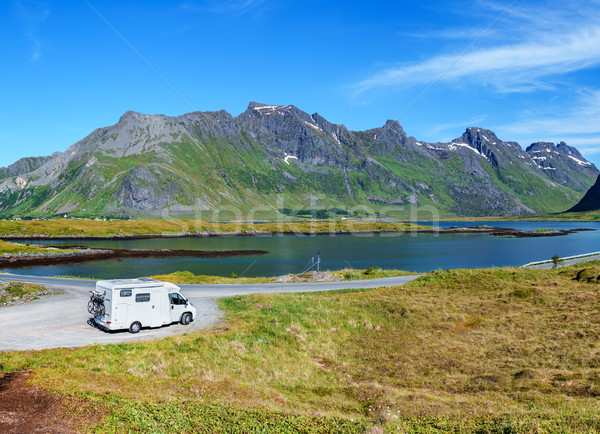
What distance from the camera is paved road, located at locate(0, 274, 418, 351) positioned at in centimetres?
2514

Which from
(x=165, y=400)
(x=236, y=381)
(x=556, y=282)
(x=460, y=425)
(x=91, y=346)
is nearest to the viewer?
(x=460, y=425)

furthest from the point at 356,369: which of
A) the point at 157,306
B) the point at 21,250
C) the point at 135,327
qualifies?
the point at 21,250

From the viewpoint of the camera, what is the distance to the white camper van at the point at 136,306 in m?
27.0

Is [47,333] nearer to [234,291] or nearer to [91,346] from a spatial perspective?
[91,346]

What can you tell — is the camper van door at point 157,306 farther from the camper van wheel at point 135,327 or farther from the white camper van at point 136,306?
the camper van wheel at point 135,327

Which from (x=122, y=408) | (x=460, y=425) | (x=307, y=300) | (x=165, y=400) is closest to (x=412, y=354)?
(x=460, y=425)

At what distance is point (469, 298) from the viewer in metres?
38.2

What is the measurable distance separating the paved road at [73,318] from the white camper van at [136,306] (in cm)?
68

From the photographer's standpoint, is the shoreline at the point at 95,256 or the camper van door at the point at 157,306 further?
the shoreline at the point at 95,256

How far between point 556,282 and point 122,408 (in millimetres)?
45640

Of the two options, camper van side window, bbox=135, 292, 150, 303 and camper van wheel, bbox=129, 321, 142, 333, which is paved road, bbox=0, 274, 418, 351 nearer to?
camper van wheel, bbox=129, 321, 142, 333

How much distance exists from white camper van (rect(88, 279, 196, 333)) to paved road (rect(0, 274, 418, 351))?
68 cm

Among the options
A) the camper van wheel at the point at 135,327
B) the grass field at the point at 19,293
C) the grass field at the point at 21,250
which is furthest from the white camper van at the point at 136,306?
the grass field at the point at 21,250

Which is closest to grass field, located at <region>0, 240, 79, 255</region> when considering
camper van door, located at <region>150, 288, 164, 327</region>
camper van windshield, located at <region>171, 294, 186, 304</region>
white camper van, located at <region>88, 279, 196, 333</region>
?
white camper van, located at <region>88, 279, 196, 333</region>
